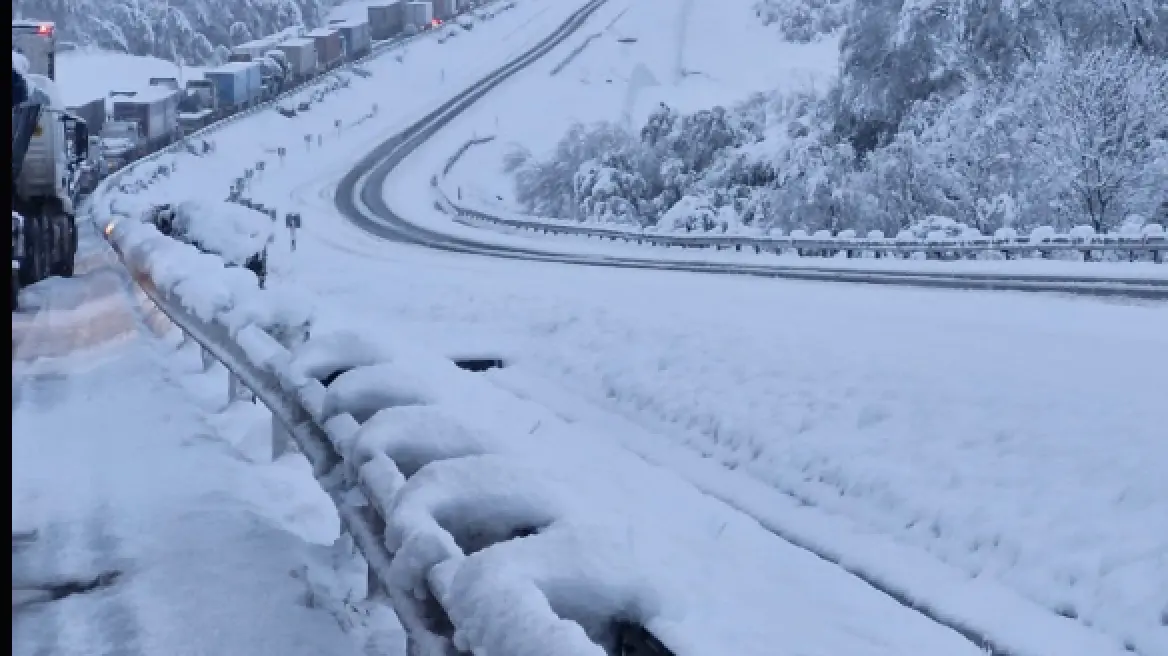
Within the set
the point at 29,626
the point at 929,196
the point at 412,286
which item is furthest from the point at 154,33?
the point at 29,626

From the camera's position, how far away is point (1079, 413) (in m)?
12.2

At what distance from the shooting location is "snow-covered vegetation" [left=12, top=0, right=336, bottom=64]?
124688 mm

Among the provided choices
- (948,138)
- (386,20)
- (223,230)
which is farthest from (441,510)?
(386,20)

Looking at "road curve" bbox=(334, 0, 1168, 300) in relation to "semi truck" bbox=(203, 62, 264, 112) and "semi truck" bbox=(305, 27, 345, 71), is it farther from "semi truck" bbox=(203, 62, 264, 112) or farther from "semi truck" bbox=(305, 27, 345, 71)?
"semi truck" bbox=(305, 27, 345, 71)

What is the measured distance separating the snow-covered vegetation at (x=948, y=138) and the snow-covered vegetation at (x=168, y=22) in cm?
6816

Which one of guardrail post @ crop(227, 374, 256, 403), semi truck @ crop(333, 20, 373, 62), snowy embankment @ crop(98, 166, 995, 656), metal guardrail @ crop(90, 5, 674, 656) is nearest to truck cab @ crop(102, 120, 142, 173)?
semi truck @ crop(333, 20, 373, 62)

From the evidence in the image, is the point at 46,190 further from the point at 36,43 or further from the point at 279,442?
the point at 279,442

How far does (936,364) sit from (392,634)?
945cm

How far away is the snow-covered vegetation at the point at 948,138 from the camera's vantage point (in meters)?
45.6

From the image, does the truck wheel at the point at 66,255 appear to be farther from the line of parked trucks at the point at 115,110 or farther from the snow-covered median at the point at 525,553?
the snow-covered median at the point at 525,553

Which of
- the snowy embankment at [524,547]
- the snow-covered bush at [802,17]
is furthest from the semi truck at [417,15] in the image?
the snowy embankment at [524,547]

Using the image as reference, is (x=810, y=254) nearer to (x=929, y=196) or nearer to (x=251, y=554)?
(x=929, y=196)

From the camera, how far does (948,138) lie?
53969 mm

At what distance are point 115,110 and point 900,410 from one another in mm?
67859
